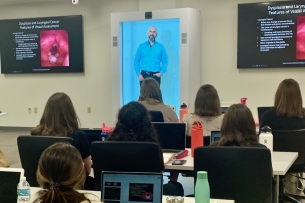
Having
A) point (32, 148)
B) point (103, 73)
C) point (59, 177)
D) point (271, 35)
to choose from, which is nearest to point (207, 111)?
point (32, 148)

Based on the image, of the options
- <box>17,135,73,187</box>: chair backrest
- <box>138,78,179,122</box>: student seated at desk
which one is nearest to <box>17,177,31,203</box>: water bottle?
<box>17,135,73,187</box>: chair backrest

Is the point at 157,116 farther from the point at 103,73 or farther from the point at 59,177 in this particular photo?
the point at 103,73

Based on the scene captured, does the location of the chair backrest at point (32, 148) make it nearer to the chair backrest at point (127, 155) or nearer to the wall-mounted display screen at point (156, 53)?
the chair backrest at point (127, 155)

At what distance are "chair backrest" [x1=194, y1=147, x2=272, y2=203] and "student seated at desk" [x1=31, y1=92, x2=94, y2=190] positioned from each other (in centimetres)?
98

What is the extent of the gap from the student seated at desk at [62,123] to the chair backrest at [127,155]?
44cm

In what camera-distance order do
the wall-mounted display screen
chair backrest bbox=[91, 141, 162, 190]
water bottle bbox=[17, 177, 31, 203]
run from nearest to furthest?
water bottle bbox=[17, 177, 31, 203], chair backrest bbox=[91, 141, 162, 190], the wall-mounted display screen

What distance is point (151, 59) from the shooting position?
285 inches

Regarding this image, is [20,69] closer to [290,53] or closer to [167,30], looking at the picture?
[167,30]

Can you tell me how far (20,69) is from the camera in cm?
852

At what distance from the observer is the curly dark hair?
272 centimetres

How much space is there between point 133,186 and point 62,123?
1.32 metres

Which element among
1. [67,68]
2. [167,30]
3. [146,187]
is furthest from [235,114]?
[67,68]

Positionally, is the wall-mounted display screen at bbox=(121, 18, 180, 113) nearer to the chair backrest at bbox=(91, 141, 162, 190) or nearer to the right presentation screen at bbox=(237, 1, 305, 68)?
the right presentation screen at bbox=(237, 1, 305, 68)

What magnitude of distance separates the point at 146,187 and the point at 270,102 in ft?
17.7
